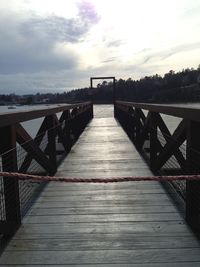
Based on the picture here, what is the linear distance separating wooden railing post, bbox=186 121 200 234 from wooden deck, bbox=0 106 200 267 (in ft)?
0.40

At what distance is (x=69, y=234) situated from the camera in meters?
3.49

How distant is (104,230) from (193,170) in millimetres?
993

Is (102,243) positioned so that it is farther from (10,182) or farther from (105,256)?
(10,182)

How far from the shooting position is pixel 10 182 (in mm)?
3615

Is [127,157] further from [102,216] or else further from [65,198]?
[102,216]

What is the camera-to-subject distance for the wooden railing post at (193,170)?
3547mm

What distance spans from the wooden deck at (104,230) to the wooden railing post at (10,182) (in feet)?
0.37

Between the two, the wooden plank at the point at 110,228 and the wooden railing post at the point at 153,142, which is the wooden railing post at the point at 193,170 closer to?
the wooden plank at the point at 110,228

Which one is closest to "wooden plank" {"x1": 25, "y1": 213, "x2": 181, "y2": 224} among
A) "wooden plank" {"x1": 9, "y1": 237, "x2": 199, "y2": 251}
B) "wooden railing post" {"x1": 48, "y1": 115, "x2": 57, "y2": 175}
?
"wooden plank" {"x1": 9, "y1": 237, "x2": 199, "y2": 251}

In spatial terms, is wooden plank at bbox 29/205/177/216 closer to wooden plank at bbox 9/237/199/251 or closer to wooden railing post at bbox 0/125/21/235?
wooden railing post at bbox 0/125/21/235

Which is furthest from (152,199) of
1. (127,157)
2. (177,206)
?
(127,157)

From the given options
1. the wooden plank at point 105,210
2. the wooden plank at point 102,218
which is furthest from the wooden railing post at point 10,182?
the wooden plank at point 105,210

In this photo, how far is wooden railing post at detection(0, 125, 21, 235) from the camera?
353cm

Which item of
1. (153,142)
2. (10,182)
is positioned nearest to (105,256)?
(10,182)
